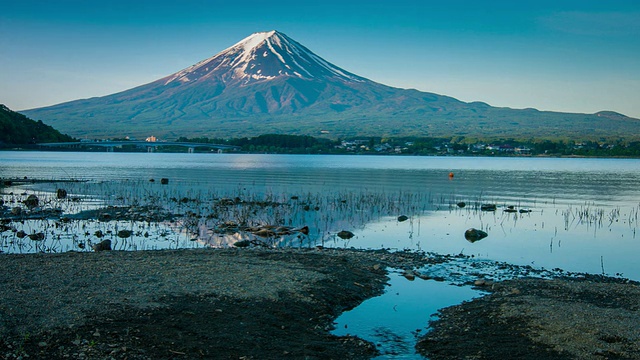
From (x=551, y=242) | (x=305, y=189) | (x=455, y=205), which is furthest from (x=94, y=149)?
(x=551, y=242)

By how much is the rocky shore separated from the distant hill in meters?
106

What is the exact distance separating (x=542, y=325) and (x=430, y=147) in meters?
169

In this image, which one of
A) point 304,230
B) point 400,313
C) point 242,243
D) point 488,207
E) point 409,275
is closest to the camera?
point 400,313

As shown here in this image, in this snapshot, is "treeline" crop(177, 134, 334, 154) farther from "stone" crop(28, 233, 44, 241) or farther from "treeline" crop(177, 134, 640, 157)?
"stone" crop(28, 233, 44, 241)

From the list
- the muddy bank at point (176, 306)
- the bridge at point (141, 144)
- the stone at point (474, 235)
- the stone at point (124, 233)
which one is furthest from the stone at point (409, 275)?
the bridge at point (141, 144)

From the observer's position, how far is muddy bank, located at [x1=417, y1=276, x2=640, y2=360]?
9961 mm

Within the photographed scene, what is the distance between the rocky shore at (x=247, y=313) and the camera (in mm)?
9328

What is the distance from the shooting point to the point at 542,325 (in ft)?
36.6

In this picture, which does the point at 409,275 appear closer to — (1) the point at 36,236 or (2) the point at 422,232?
Answer: (2) the point at 422,232

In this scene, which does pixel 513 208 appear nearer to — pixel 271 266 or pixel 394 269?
pixel 394 269

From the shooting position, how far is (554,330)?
10812 millimetres

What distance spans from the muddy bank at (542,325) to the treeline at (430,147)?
497 ft

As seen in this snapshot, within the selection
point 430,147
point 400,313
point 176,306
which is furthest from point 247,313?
point 430,147

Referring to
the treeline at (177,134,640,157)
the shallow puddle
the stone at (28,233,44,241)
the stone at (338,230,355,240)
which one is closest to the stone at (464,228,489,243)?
the stone at (338,230,355,240)
